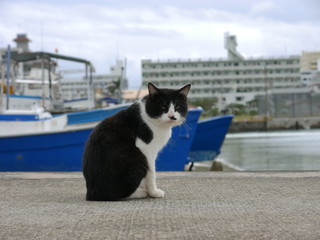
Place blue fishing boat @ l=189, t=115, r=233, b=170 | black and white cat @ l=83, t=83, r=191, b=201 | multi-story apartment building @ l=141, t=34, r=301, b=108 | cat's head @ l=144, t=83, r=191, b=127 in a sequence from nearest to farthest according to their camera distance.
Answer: black and white cat @ l=83, t=83, r=191, b=201 → cat's head @ l=144, t=83, r=191, b=127 → blue fishing boat @ l=189, t=115, r=233, b=170 → multi-story apartment building @ l=141, t=34, r=301, b=108

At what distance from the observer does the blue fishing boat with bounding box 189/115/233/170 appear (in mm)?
13383

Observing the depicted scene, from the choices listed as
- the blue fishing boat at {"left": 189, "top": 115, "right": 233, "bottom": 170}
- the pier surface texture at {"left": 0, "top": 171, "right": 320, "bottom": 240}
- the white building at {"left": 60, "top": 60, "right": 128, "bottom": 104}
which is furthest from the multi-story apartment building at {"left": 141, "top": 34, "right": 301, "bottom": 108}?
the pier surface texture at {"left": 0, "top": 171, "right": 320, "bottom": 240}

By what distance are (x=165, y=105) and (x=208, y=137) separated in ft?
33.0

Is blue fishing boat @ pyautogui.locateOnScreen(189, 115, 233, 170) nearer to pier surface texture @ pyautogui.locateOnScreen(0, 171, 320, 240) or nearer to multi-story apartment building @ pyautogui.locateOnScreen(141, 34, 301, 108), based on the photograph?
pier surface texture @ pyautogui.locateOnScreen(0, 171, 320, 240)

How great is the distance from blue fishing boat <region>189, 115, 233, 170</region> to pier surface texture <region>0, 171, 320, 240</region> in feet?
29.2

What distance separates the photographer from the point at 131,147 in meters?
3.51

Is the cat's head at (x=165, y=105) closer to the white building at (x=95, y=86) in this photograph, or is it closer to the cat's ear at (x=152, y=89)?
the cat's ear at (x=152, y=89)

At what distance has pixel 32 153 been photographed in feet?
30.6

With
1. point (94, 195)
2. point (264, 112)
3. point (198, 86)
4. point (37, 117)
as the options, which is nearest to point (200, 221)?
point (94, 195)

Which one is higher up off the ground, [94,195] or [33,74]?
[33,74]

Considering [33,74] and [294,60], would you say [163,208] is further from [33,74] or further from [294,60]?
[294,60]

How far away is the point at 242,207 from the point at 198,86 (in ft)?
284

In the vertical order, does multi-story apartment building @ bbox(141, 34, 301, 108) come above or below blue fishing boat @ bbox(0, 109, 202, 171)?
above

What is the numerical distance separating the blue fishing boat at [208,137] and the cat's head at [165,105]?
31.8 ft
